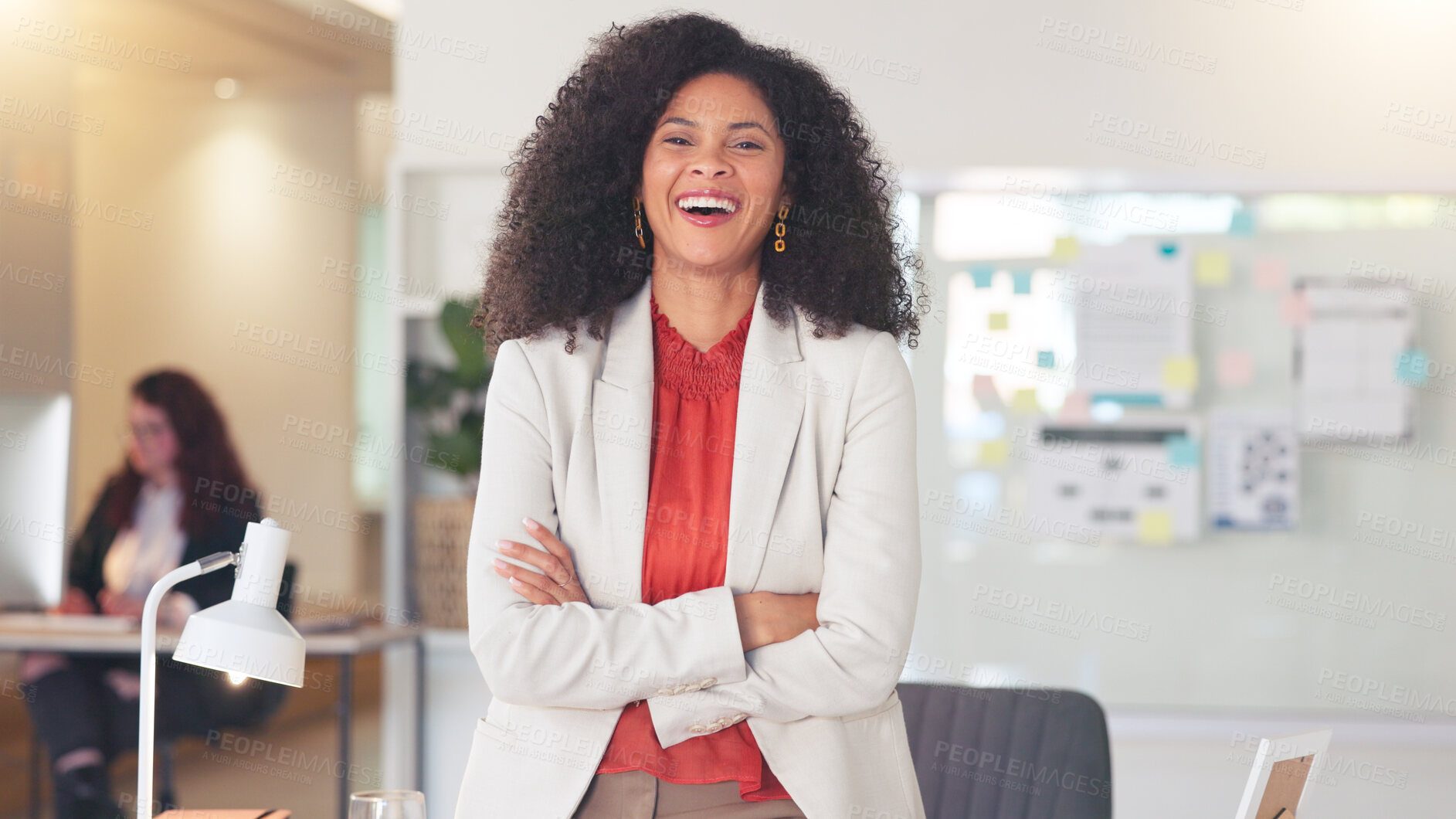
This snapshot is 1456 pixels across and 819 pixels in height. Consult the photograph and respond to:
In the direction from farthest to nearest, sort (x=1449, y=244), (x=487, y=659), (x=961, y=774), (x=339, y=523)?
(x=339, y=523) < (x=1449, y=244) < (x=961, y=774) < (x=487, y=659)

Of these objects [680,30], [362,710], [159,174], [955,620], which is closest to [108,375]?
[159,174]

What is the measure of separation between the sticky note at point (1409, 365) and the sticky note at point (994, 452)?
41.5 inches

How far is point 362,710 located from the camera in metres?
6.94

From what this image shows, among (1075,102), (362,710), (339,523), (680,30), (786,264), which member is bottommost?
(362,710)

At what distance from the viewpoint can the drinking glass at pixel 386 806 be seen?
1.27 m

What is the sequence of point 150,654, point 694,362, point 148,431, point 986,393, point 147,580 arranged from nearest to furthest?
point 150,654, point 694,362, point 986,393, point 147,580, point 148,431

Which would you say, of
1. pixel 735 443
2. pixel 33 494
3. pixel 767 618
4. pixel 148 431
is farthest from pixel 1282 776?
pixel 148 431

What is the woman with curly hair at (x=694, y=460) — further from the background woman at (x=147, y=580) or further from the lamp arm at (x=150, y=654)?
the background woman at (x=147, y=580)

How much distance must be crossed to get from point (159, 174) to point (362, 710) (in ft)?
10.5

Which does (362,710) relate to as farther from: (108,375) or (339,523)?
(108,375)

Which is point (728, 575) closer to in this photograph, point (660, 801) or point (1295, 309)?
point (660, 801)

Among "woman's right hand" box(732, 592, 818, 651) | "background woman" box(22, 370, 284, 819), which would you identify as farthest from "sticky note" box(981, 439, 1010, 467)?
"background woman" box(22, 370, 284, 819)

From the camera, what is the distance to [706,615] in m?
1.64

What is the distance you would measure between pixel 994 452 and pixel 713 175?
193 centimetres
